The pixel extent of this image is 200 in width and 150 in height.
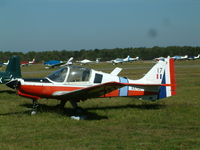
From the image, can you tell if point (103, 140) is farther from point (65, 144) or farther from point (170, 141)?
point (170, 141)

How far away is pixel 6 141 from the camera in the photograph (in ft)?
23.0

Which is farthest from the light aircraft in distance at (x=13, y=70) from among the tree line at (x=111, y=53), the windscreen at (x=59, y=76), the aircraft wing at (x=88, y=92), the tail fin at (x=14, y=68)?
the tree line at (x=111, y=53)

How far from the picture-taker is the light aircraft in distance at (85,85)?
9836 mm

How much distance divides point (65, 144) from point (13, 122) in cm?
304

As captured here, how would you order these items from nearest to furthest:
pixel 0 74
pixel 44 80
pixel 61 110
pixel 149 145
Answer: pixel 149 145 → pixel 44 80 → pixel 61 110 → pixel 0 74

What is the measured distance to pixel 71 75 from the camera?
10531 mm

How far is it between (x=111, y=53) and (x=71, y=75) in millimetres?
127429

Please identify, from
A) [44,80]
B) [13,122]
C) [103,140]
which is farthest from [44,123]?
[103,140]

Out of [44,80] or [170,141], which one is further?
[44,80]

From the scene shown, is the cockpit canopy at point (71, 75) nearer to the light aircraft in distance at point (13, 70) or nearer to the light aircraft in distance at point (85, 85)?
the light aircraft in distance at point (85, 85)

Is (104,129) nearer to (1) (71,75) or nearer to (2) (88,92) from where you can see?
(2) (88,92)

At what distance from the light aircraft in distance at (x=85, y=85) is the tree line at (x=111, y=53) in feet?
392

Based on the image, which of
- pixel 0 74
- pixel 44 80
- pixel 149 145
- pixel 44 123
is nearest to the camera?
pixel 149 145

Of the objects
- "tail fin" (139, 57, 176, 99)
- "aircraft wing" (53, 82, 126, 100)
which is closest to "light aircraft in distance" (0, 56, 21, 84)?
"aircraft wing" (53, 82, 126, 100)
